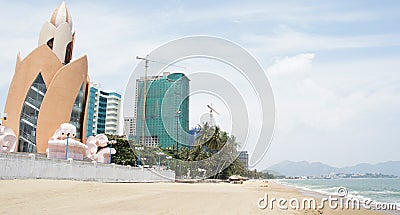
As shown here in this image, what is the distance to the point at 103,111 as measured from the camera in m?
97.2

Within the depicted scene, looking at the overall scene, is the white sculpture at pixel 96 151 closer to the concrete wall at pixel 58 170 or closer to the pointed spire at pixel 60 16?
the concrete wall at pixel 58 170

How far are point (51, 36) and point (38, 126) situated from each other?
25.0ft

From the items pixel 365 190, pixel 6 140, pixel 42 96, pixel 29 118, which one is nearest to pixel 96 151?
pixel 29 118

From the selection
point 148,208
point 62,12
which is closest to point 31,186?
point 148,208

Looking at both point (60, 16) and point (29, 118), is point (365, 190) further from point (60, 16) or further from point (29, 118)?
point (60, 16)

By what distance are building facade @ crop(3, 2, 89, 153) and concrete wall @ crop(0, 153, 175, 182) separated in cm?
648

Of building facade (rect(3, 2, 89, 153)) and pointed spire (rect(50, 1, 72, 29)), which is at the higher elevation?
pointed spire (rect(50, 1, 72, 29))

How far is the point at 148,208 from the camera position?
29.4ft

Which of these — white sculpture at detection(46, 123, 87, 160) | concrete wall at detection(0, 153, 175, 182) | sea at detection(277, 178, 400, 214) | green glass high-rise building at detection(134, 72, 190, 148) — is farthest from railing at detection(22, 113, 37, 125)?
sea at detection(277, 178, 400, 214)

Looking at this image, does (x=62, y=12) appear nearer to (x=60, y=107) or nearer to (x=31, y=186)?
(x=60, y=107)

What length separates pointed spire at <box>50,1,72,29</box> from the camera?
1120 inches

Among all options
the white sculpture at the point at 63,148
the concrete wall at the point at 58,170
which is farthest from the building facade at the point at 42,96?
the concrete wall at the point at 58,170

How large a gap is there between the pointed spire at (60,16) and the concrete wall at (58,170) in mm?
13687

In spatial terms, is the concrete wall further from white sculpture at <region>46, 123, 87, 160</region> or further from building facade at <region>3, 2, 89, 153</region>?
building facade at <region>3, 2, 89, 153</region>
